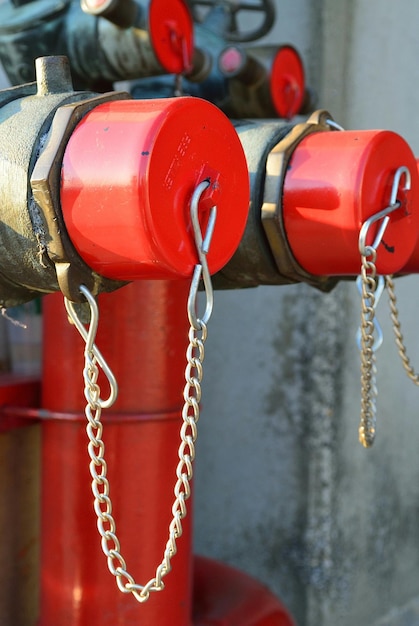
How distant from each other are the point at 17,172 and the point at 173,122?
5.0 inches

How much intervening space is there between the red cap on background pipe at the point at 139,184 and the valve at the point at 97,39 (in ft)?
1.43

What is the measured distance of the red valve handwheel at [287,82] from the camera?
1.21 meters

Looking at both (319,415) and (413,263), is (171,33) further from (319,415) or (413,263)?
(319,415)

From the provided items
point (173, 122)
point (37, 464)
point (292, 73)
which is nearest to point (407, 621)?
point (37, 464)

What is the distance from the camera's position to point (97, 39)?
3.28ft

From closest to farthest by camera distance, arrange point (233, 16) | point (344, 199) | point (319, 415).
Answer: point (344, 199)
point (233, 16)
point (319, 415)

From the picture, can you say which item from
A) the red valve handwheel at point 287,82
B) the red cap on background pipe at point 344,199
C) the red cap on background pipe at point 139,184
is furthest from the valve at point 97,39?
the red cap on background pipe at point 139,184

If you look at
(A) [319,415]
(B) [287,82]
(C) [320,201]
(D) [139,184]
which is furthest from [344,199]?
(A) [319,415]

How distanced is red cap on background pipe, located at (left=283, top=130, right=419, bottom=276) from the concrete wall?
759 mm

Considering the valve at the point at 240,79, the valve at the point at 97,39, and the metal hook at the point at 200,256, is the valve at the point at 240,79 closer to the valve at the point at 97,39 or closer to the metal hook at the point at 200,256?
the valve at the point at 97,39

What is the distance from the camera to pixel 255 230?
782 millimetres

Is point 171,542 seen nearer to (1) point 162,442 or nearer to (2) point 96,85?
(1) point 162,442

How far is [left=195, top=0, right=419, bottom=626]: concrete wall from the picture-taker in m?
1.53

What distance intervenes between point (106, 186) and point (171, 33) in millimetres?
557
